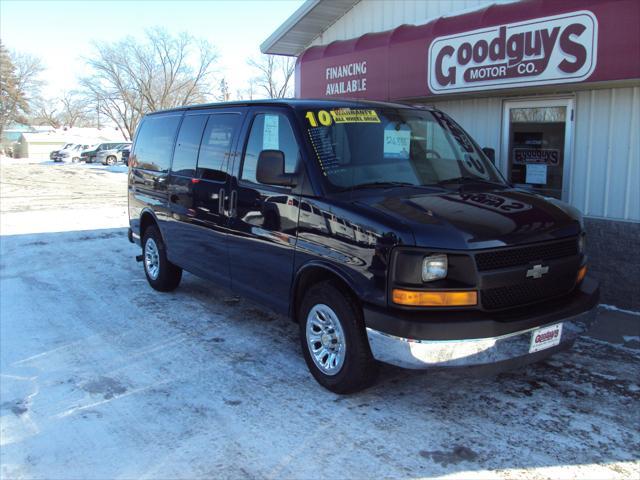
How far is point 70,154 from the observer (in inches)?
1845

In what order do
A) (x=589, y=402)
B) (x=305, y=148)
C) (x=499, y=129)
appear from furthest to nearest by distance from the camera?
(x=499, y=129) → (x=305, y=148) → (x=589, y=402)

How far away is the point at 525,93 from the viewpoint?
283 inches

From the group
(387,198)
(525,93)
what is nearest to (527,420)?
(387,198)

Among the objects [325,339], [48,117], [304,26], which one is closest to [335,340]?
[325,339]

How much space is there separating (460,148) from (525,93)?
2637 millimetres

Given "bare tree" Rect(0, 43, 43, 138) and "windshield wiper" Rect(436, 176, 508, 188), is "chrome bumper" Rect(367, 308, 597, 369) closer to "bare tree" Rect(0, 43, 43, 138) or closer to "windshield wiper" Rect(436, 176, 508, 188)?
"windshield wiper" Rect(436, 176, 508, 188)

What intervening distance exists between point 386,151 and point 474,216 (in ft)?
3.60

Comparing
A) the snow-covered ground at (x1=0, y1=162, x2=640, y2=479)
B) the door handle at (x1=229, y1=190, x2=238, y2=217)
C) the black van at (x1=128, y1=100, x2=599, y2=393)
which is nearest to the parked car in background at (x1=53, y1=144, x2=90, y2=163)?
the snow-covered ground at (x1=0, y1=162, x2=640, y2=479)

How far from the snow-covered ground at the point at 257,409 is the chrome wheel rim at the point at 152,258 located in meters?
0.83

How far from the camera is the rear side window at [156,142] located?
6.52 meters

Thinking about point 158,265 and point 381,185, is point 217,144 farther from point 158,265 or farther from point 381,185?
point 158,265

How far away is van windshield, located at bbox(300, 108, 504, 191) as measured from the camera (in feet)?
14.2

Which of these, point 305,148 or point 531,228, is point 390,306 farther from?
point 305,148

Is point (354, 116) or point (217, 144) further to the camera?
point (217, 144)
